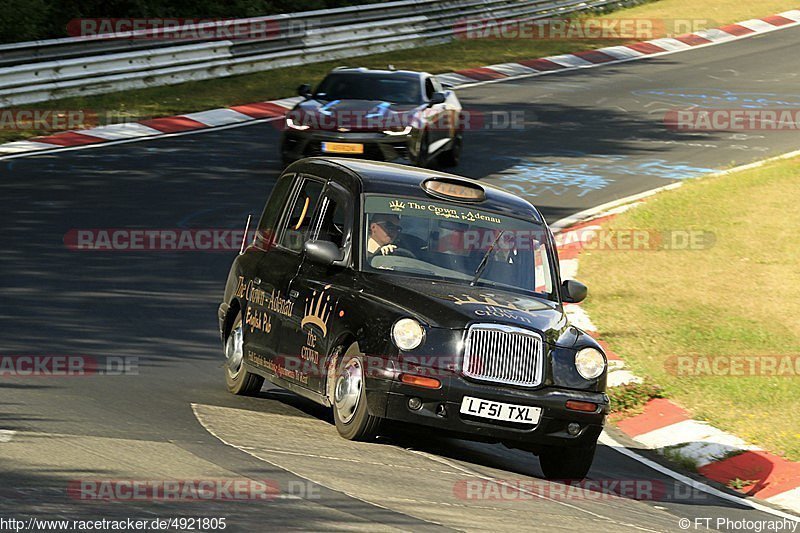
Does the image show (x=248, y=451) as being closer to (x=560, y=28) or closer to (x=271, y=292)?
(x=271, y=292)

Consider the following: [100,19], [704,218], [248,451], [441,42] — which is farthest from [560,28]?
[248,451]

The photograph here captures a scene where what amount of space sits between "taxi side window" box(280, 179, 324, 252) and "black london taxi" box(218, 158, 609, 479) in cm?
1

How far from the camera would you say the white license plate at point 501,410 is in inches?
325

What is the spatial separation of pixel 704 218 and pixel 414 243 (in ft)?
33.4

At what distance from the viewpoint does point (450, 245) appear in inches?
369

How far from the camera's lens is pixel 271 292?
389 inches
